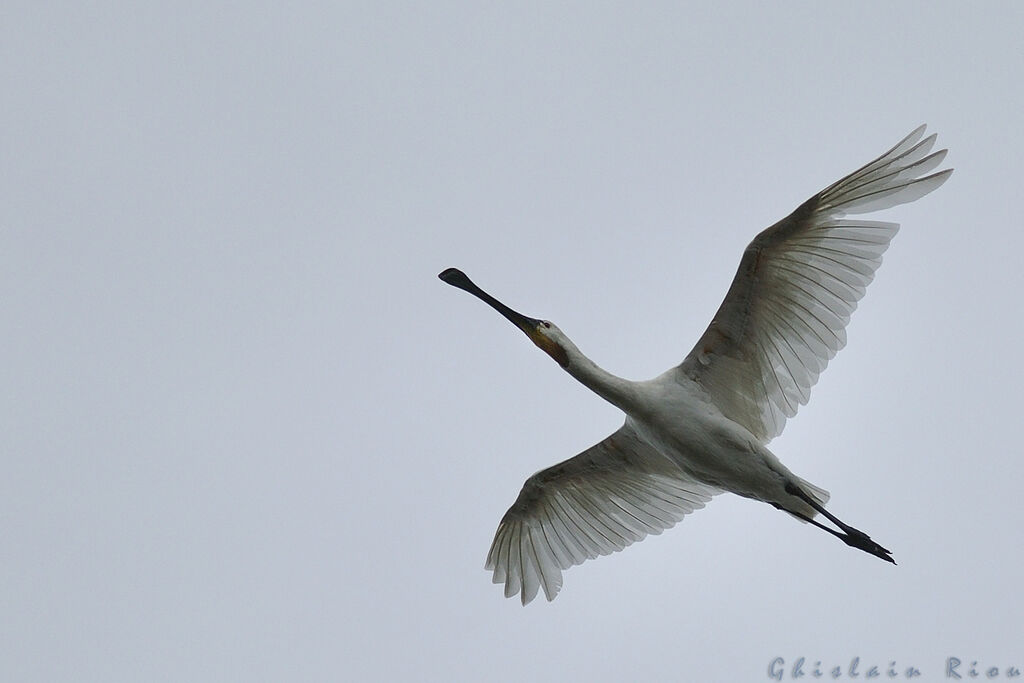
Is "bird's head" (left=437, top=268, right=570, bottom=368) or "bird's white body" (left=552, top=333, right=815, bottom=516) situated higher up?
"bird's head" (left=437, top=268, right=570, bottom=368)

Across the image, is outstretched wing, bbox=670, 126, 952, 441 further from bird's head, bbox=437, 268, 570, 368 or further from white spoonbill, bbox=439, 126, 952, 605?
bird's head, bbox=437, 268, 570, 368

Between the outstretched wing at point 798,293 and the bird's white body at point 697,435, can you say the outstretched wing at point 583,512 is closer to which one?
the bird's white body at point 697,435

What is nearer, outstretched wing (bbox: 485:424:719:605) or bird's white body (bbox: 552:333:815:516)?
bird's white body (bbox: 552:333:815:516)

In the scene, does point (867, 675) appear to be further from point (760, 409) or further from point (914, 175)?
point (914, 175)

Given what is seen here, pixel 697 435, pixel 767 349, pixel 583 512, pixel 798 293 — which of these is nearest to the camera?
pixel 798 293

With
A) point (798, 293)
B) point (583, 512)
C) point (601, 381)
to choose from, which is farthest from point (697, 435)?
point (583, 512)

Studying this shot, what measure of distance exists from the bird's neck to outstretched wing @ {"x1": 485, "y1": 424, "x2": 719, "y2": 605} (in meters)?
1.45

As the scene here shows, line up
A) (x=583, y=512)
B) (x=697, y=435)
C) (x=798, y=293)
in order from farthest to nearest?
1. (x=583, y=512)
2. (x=697, y=435)
3. (x=798, y=293)

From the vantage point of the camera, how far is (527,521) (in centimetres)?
1395

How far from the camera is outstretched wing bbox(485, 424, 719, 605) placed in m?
13.4

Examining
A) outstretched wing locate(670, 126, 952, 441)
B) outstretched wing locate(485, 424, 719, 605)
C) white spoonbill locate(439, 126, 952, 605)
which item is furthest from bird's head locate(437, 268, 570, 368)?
outstretched wing locate(485, 424, 719, 605)

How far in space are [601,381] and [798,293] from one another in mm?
1895

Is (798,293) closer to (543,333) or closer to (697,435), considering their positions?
(697,435)

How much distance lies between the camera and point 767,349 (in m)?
12.0
